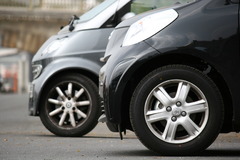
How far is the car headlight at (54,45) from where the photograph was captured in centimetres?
Answer: 1026

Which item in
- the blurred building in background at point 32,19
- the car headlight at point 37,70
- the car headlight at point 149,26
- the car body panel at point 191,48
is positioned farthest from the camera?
the blurred building in background at point 32,19

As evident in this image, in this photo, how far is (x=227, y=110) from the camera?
7.00 meters

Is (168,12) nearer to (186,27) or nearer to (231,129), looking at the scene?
(186,27)

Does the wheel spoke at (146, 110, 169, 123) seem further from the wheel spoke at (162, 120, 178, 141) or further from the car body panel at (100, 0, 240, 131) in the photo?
the car body panel at (100, 0, 240, 131)

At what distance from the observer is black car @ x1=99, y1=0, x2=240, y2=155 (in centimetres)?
684

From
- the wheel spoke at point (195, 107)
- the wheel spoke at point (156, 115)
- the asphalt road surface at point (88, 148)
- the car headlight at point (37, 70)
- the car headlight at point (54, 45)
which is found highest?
the car headlight at point (54, 45)

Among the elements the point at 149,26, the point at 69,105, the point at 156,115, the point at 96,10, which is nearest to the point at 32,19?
the point at 96,10

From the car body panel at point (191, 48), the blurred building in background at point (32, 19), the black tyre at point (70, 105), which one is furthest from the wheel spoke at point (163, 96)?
the blurred building in background at point (32, 19)

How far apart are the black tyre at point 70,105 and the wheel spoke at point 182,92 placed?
3.21 meters

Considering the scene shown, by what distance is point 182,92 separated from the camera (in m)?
6.89

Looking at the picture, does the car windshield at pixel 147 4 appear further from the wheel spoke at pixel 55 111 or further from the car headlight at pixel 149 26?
the car headlight at pixel 149 26

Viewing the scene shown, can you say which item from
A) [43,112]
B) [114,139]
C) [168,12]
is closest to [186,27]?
[168,12]

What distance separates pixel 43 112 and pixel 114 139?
101cm

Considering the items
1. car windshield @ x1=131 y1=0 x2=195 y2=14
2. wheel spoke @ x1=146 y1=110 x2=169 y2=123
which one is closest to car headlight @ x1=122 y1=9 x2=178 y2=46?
wheel spoke @ x1=146 y1=110 x2=169 y2=123
